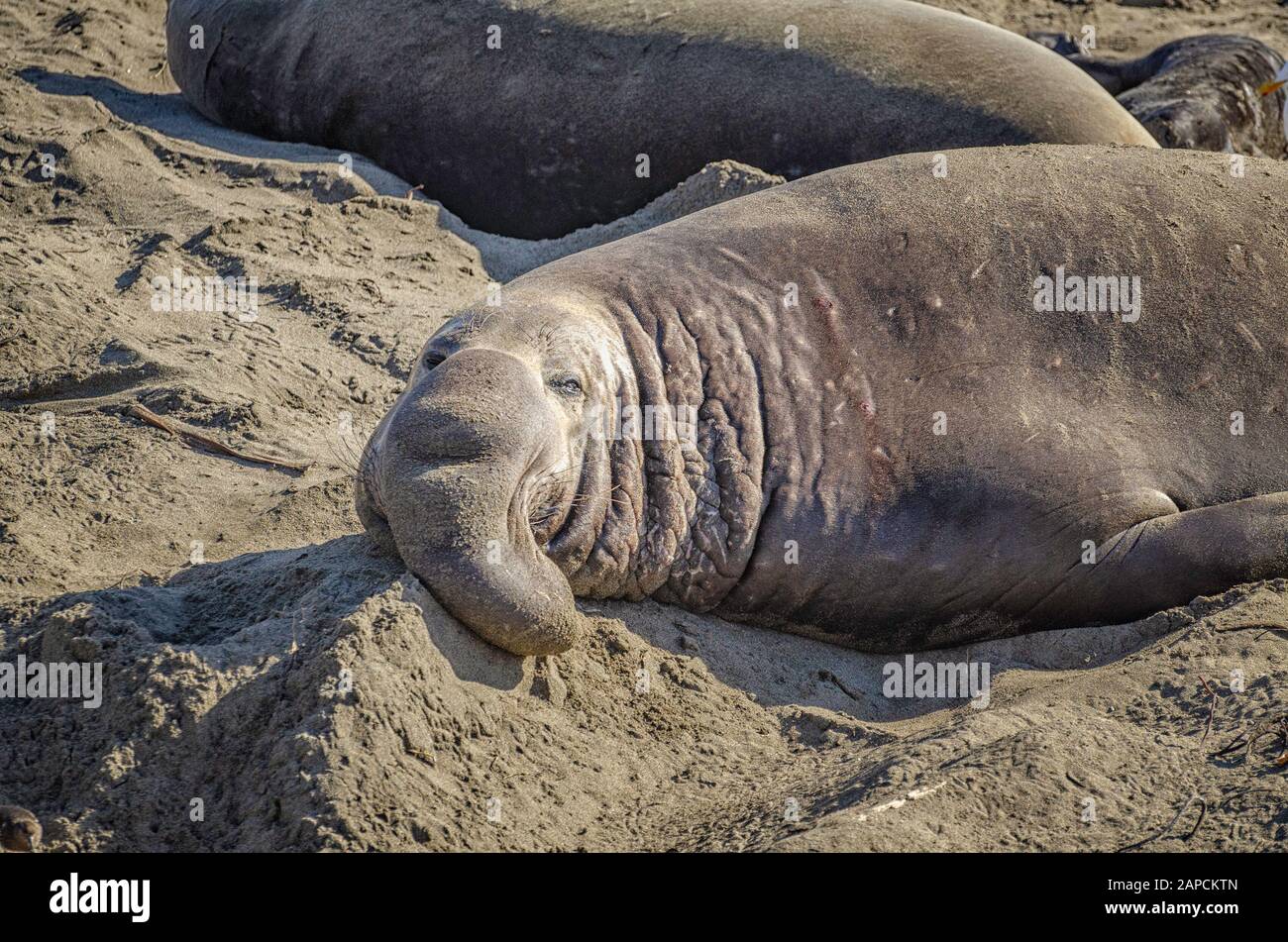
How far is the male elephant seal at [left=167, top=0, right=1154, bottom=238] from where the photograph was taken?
5973mm

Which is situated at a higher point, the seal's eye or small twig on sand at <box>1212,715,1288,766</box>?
the seal's eye

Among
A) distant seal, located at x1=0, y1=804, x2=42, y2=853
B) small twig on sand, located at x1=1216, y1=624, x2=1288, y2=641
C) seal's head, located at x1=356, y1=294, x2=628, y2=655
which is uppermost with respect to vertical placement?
seal's head, located at x1=356, y1=294, x2=628, y2=655

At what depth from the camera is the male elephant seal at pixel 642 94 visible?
5.97 metres

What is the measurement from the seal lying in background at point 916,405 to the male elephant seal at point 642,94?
5.67ft

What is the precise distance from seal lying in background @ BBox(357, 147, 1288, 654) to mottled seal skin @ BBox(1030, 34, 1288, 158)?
2820 millimetres

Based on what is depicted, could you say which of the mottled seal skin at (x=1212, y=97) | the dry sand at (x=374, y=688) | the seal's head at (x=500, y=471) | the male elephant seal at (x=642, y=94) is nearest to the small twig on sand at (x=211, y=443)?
the dry sand at (x=374, y=688)

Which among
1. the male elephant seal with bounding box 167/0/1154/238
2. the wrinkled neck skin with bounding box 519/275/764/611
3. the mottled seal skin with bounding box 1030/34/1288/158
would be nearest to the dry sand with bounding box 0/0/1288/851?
the wrinkled neck skin with bounding box 519/275/764/611

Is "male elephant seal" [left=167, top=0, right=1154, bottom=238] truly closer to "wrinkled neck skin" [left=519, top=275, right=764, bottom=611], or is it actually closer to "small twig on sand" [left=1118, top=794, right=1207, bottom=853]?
"wrinkled neck skin" [left=519, top=275, right=764, bottom=611]

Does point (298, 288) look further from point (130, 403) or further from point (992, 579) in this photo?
point (992, 579)

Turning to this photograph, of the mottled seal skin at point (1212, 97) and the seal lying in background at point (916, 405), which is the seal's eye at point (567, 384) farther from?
→ the mottled seal skin at point (1212, 97)

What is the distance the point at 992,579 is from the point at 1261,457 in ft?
2.72

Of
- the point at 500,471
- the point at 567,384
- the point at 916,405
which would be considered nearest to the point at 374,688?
the point at 500,471
